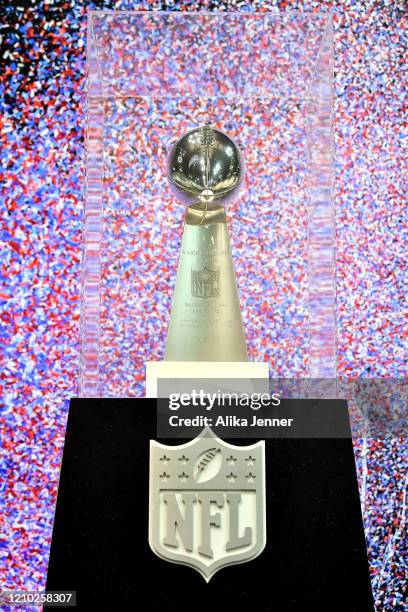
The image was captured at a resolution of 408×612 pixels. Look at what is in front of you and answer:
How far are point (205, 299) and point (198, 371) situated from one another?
13 cm

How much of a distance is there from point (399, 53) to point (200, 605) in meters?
1.00

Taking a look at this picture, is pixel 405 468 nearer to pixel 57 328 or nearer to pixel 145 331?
pixel 145 331

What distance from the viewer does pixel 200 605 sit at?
78cm

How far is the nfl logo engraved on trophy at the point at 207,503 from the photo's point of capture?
0.80 metres

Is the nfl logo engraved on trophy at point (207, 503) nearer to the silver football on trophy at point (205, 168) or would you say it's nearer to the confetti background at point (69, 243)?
the silver football on trophy at point (205, 168)

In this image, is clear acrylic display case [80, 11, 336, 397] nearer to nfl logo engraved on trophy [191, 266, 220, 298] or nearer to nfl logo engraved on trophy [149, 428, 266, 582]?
nfl logo engraved on trophy [191, 266, 220, 298]

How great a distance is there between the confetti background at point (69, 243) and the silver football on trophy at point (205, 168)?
0.35 meters

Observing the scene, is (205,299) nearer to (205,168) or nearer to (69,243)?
(205,168)

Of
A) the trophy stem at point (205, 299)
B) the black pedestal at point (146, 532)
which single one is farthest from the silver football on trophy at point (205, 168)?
the black pedestal at point (146, 532)

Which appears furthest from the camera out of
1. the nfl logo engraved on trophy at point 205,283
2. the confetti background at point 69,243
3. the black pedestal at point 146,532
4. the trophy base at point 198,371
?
the confetti background at point 69,243

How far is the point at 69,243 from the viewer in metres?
1.30

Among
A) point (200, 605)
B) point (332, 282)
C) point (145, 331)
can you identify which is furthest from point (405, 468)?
point (200, 605)

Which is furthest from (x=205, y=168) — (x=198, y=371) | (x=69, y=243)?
(x=69, y=243)

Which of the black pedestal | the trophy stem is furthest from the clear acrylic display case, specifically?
the black pedestal
